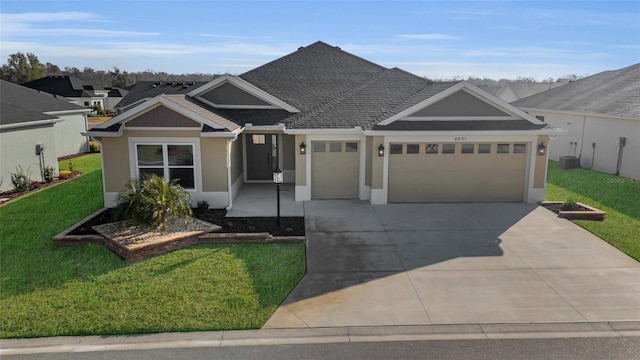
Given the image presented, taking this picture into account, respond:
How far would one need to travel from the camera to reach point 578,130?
22.5 m

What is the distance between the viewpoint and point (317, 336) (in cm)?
718

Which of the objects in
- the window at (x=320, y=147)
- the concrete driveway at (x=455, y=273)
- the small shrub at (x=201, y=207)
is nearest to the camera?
the concrete driveway at (x=455, y=273)

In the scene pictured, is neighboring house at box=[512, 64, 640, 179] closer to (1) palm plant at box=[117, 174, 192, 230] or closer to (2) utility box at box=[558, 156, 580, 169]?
(2) utility box at box=[558, 156, 580, 169]

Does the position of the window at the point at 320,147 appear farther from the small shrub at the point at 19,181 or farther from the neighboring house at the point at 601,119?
the neighboring house at the point at 601,119

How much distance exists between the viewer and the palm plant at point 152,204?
1100 centimetres

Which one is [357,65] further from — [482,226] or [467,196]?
[482,226]

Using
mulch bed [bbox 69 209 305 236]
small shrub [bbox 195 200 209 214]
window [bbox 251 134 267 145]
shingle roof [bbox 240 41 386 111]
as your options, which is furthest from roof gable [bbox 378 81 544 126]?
small shrub [bbox 195 200 209 214]

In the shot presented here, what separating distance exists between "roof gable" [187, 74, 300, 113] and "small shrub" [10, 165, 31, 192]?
23.3 feet

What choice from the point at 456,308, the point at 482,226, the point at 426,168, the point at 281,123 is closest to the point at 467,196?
the point at 426,168

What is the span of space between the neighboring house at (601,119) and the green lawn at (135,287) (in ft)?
52.6

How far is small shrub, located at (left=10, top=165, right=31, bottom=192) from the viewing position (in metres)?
17.0

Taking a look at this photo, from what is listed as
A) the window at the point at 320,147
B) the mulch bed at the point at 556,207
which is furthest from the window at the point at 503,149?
the window at the point at 320,147

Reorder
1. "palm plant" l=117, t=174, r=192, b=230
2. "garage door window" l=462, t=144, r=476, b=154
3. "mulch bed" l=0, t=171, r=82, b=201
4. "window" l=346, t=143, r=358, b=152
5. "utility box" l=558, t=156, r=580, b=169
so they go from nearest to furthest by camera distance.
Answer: "palm plant" l=117, t=174, r=192, b=230
"garage door window" l=462, t=144, r=476, b=154
"window" l=346, t=143, r=358, b=152
"mulch bed" l=0, t=171, r=82, b=201
"utility box" l=558, t=156, r=580, b=169

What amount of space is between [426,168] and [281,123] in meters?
5.21
